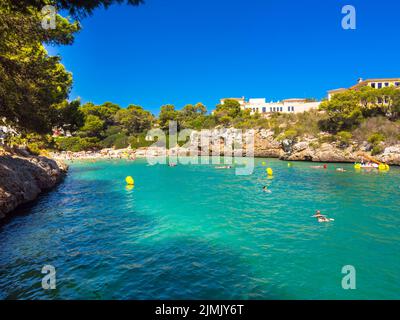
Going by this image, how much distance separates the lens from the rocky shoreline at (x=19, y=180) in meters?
18.9

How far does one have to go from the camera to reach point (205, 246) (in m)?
13.4

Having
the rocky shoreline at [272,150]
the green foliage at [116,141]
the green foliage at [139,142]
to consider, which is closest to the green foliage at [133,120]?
the green foliage at [116,141]

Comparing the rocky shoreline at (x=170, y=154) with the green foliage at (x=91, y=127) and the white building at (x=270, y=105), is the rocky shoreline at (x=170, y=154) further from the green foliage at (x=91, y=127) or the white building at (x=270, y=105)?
the white building at (x=270, y=105)

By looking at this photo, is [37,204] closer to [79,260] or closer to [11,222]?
[11,222]

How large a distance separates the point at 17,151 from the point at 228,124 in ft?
198

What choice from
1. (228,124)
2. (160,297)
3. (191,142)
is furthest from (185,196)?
(228,124)

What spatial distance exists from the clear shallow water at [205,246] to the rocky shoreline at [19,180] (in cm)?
113

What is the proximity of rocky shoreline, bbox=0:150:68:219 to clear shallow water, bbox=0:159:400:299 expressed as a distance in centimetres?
113

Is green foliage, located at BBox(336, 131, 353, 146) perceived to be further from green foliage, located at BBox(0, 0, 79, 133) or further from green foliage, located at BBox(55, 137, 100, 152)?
green foliage, located at BBox(55, 137, 100, 152)

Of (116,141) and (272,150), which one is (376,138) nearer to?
(272,150)

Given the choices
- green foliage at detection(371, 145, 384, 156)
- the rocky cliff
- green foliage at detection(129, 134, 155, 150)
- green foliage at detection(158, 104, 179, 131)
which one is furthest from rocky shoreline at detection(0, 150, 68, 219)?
green foliage at detection(158, 104, 179, 131)

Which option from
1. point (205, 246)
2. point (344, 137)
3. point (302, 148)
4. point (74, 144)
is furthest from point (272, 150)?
point (74, 144)

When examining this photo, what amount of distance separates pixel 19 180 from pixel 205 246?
17.5 m
